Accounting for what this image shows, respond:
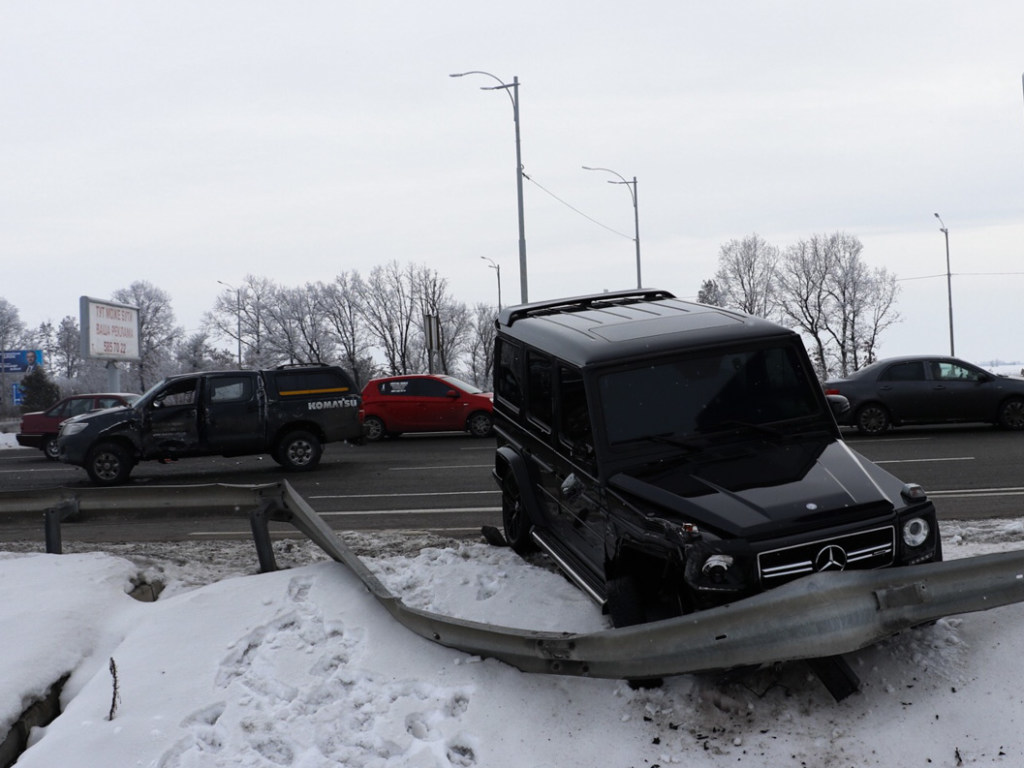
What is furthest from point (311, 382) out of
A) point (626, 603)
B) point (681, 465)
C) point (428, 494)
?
point (626, 603)

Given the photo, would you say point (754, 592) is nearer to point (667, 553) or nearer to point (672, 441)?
point (667, 553)

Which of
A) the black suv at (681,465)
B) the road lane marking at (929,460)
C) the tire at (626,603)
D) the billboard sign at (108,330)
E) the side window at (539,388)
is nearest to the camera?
the black suv at (681,465)

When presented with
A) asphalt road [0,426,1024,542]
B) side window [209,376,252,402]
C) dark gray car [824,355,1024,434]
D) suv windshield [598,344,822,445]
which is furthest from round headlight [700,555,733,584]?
dark gray car [824,355,1024,434]

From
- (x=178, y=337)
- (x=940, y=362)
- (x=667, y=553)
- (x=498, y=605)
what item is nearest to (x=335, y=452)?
(x=940, y=362)

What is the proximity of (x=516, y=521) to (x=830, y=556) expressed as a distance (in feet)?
11.3

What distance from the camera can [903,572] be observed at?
4422mm

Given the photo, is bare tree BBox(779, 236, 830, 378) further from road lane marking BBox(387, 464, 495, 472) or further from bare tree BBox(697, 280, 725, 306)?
road lane marking BBox(387, 464, 495, 472)

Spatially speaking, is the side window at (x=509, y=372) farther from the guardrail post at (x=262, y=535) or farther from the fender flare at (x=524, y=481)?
the guardrail post at (x=262, y=535)

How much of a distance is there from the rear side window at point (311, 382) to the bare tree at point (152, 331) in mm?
75222

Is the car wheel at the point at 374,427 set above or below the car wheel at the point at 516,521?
below

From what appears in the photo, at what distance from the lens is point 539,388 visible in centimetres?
Answer: 708

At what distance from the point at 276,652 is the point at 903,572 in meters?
3.22

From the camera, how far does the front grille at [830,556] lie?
464 cm

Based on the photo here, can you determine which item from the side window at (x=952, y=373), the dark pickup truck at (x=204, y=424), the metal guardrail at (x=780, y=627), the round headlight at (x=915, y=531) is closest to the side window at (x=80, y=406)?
the dark pickup truck at (x=204, y=424)
